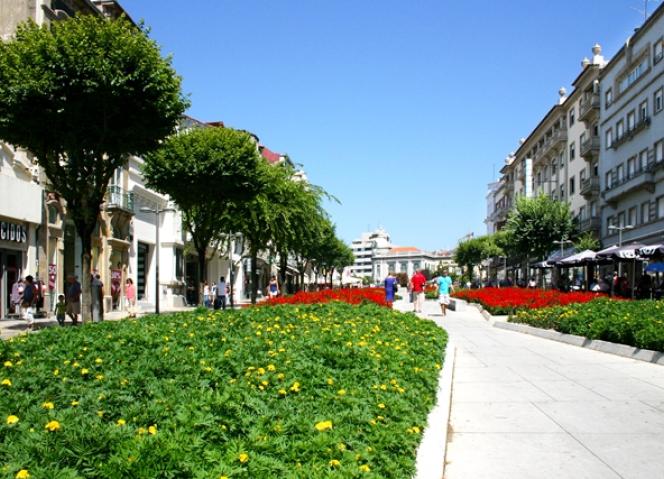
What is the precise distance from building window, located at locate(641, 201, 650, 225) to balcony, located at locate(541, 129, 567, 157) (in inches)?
787

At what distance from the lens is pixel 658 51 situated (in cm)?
4125

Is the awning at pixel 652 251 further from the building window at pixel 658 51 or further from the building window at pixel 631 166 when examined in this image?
the building window at pixel 631 166

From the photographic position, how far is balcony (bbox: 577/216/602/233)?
169 ft

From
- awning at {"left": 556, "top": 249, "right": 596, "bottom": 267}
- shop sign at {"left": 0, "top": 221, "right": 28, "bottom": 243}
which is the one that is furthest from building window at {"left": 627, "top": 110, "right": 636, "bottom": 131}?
shop sign at {"left": 0, "top": 221, "right": 28, "bottom": 243}

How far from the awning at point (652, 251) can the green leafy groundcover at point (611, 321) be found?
487 centimetres

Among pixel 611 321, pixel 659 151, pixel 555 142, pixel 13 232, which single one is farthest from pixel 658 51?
pixel 13 232

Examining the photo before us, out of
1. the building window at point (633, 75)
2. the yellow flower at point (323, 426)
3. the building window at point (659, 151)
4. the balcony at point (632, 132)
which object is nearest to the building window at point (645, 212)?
the building window at point (659, 151)

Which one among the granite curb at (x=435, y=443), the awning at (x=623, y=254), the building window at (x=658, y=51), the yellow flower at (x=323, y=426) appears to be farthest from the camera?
the building window at (x=658, y=51)

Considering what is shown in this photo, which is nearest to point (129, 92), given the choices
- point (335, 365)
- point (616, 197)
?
point (335, 365)

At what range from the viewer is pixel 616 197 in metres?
47.2

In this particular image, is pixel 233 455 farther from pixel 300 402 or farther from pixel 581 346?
pixel 581 346

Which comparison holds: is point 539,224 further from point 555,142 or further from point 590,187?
point 555,142

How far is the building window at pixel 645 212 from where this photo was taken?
4216 centimetres

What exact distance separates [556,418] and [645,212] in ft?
129
